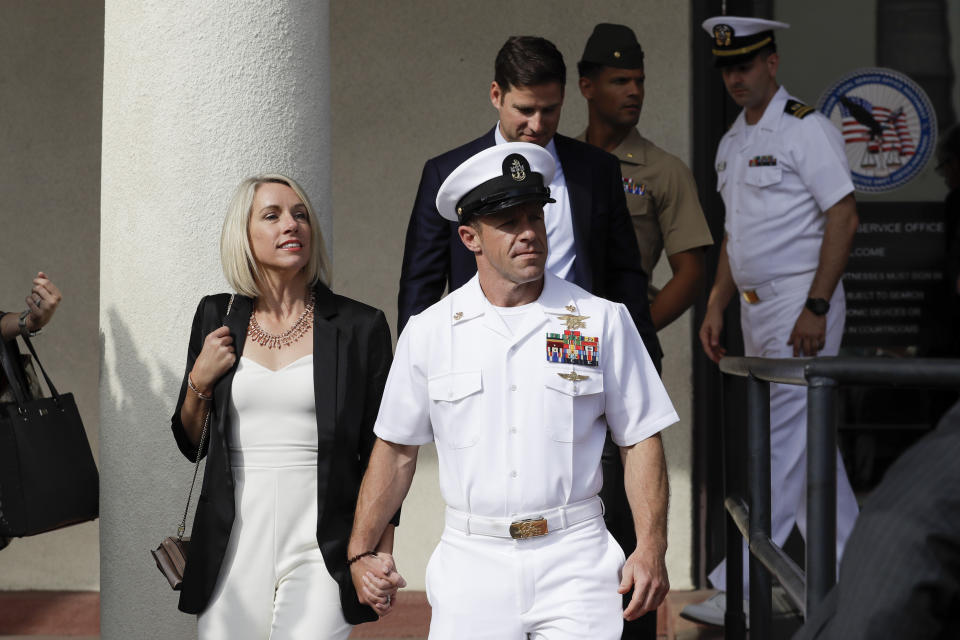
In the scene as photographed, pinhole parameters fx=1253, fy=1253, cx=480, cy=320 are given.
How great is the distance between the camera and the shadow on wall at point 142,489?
3.66 m

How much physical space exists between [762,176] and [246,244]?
227cm

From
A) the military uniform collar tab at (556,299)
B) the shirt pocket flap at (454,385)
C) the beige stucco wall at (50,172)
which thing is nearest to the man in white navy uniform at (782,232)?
the military uniform collar tab at (556,299)

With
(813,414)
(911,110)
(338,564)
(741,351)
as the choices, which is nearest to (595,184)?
(338,564)

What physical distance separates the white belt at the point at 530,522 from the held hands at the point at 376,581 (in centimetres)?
25

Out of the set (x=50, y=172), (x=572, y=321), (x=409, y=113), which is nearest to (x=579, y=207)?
(x=572, y=321)

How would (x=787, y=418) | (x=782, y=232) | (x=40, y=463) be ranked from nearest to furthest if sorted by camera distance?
(x=40, y=463) → (x=787, y=418) → (x=782, y=232)

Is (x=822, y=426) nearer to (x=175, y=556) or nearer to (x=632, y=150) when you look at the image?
(x=175, y=556)

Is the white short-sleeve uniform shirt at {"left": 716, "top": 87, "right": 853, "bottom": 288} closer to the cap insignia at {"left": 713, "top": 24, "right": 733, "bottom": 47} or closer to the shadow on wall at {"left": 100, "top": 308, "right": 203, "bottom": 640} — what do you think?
the cap insignia at {"left": 713, "top": 24, "right": 733, "bottom": 47}

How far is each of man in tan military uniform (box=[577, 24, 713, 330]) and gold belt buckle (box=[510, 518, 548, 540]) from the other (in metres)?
1.88

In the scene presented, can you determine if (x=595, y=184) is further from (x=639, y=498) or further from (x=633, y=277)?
(x=639, y=498)

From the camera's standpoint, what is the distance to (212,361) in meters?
3.14

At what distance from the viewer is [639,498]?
2.75m

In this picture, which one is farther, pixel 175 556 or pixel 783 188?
pixel 783 188

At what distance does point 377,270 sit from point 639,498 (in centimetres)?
305
